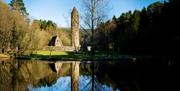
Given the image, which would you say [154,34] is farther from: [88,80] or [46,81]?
[46,81]

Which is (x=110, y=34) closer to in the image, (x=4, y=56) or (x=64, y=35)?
(x=64, y=35)

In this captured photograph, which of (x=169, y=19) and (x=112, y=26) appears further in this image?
(x=112, y=26)

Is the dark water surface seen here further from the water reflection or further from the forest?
the forest

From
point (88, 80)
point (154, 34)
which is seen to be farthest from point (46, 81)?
point (154, 34)

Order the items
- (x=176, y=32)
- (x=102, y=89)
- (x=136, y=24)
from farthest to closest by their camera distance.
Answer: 1. (x=136, y=24)
2. (x=176, y=32)
3. (x=102, y=89)

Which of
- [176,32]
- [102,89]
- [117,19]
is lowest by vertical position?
[102,89]

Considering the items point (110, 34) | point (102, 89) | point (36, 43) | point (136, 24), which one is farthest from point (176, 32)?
point (110, 34)

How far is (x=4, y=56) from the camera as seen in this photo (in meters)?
55.3

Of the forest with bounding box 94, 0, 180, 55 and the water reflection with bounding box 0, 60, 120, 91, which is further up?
the forest with bounding box 94, 0, 180, 55

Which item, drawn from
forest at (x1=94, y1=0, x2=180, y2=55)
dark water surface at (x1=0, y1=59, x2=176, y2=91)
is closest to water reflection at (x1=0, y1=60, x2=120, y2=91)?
dark water surface at (x1=0, y1=59, x2=176, y2=91)

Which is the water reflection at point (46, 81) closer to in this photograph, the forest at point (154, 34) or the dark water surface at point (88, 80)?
the dark water surface at point (88, 80)

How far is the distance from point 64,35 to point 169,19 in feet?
296

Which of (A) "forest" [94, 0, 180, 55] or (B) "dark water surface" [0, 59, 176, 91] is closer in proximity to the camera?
(B) "dark water surface" [0, 59, 176, 91]

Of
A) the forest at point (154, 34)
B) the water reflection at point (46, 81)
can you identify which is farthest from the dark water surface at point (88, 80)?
the forest at point (154, 34)
